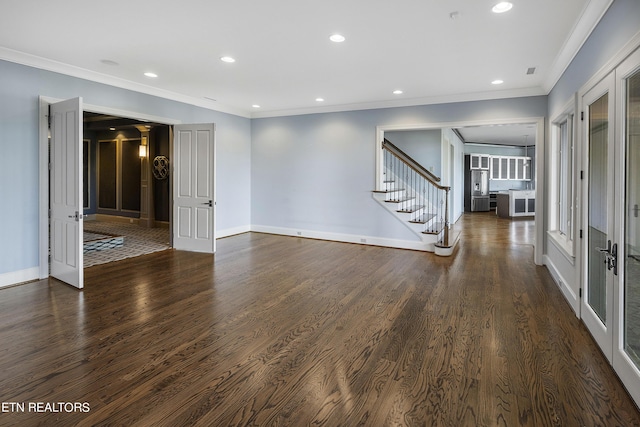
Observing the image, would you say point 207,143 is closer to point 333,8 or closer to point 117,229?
point 333,8

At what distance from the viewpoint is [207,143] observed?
623 cm

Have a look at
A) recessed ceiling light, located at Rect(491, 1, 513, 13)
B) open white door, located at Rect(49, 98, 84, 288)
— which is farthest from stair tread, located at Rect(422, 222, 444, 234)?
open white door, located at Rect(49, 98, 84, 288)

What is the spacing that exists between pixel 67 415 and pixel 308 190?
6.21 metres

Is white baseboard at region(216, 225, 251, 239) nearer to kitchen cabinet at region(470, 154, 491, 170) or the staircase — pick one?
the staircase

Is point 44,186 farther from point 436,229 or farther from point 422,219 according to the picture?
point 436,229

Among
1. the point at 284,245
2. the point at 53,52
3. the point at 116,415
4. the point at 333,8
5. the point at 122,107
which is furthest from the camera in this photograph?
the point at 284,245

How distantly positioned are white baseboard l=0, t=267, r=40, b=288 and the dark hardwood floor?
0.21 meters

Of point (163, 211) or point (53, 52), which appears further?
point (163, 211)

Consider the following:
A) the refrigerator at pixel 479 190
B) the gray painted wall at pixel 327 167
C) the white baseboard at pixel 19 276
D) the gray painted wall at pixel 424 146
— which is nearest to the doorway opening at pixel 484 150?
the gray painted wall at pixel 424 146

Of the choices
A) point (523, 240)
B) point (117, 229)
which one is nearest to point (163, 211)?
point (117, 229)

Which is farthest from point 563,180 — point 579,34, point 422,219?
point 422,219

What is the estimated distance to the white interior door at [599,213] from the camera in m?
2.56

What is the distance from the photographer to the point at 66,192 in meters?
4.39

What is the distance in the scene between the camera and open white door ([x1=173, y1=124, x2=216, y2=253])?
20.4ft
